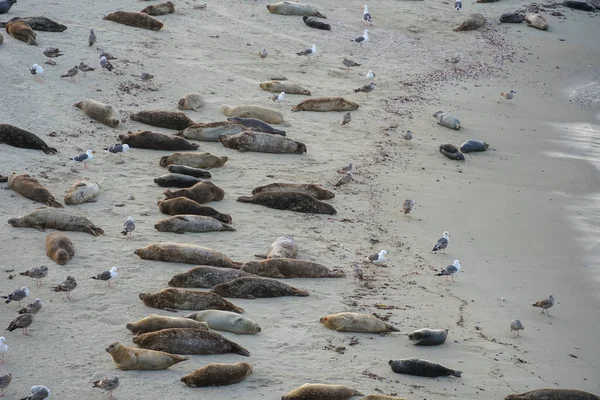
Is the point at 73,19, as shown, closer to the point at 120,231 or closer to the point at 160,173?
the point at 160,173

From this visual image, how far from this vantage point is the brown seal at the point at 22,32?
20.4 m

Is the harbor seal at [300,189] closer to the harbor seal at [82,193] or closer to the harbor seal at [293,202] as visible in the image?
the harbor seal at [293,202]

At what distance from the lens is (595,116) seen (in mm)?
22516

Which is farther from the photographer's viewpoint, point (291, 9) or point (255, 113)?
point (291, 9)

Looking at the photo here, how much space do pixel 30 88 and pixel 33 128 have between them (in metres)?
1.87

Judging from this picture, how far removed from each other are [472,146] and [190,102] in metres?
6.10

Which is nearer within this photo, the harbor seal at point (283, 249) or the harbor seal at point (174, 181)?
the harbor seal at point (283, 249)

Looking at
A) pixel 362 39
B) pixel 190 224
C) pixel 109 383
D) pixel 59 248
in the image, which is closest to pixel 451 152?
pixel 190 224

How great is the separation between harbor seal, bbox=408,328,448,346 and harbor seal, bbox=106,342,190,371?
2.93 m

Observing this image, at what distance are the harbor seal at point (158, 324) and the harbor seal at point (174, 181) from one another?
5.04m

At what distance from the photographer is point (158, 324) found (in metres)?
10.6

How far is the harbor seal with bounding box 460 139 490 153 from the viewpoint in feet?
62.7

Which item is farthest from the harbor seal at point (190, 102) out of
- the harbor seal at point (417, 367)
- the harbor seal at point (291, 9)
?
the harbor seal at point (417, 367)

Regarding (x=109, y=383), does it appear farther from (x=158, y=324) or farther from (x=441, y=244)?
(x=441, y=244)
